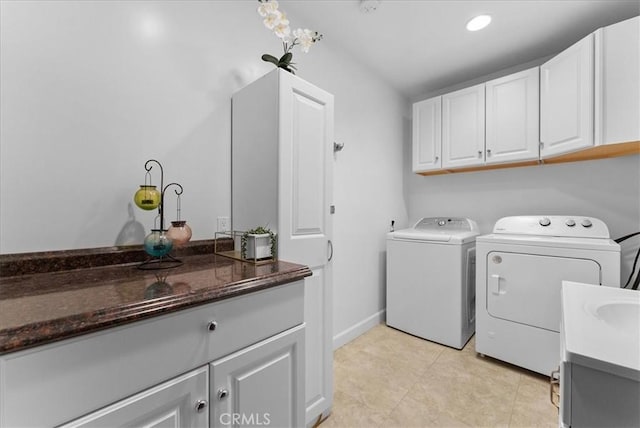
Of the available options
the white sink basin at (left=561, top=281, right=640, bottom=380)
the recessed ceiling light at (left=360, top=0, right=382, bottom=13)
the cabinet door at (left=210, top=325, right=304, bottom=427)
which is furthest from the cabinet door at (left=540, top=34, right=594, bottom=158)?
the cabinet door at (left=210, top=325, right=304, bottom=427)

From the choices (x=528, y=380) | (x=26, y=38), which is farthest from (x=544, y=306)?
(x=26, y=38)

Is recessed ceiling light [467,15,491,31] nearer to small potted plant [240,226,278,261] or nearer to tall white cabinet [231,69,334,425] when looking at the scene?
tall white cabinet [231,69,334,425]

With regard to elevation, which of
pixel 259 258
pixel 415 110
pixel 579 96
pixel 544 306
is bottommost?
pixel 544 306

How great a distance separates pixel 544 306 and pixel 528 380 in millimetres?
529

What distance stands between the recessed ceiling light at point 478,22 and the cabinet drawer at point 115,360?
2.38 m

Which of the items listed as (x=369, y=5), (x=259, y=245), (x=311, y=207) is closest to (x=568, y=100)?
(x=369, y=5)

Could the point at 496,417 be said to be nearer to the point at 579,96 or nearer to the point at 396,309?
the point at 396,309

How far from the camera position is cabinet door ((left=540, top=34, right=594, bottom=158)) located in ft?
5.83

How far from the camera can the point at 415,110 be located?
9.38 feet

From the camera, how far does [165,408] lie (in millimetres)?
740

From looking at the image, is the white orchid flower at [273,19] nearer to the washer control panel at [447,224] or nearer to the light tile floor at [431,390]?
the light tile floor at [431,390]

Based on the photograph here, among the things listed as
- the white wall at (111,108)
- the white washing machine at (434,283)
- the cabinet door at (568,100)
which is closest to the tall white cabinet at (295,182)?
the white wall at (111,108)

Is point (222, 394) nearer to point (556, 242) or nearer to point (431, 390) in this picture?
point (431, 390)

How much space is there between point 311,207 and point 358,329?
5.17 feet
